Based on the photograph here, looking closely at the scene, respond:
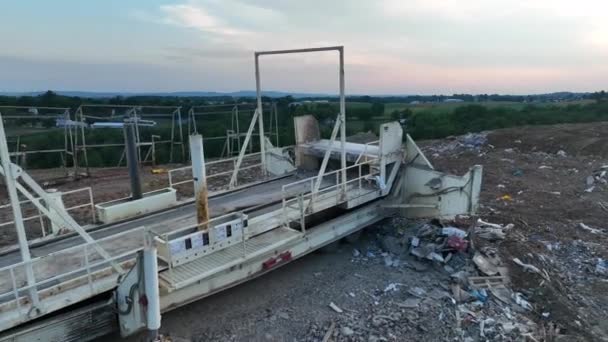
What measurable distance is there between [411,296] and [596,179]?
11613mm

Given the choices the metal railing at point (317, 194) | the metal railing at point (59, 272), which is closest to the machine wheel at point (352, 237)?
the metal railing at point (317, 194)

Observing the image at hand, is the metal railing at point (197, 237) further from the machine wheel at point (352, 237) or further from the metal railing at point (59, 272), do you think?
the machine wheel at point (352, 237)

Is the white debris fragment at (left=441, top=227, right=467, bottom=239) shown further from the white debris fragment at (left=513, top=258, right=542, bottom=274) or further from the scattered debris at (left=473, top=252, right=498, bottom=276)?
the white debris fragment at (left=513, top=258, right=542, bottom=274)

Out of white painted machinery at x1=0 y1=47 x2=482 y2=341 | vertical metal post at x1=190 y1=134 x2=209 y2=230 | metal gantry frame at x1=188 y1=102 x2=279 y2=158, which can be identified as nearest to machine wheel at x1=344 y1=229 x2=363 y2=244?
white painted machinery at x1=0 y1=47 x2=482 y2=341

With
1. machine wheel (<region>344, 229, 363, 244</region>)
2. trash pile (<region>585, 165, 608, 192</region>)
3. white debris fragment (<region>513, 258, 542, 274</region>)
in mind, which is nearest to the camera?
white debris fragment (<region>513, 258, 542, 274</region>)

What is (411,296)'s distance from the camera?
6.93 m

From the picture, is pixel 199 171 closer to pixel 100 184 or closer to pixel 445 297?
pixel 445 297

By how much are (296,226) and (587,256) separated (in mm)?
6118

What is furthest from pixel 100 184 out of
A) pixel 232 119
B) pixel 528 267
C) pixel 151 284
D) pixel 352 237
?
pixel 528 267

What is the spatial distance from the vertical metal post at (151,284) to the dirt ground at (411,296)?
1.28 m

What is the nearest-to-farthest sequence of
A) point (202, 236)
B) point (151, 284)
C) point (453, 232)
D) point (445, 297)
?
point (151, 284), point (202, 236), point (445, 297), point (453, 232)

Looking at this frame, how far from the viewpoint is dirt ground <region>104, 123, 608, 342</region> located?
6086 mm

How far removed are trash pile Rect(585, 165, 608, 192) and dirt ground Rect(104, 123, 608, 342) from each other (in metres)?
3.36

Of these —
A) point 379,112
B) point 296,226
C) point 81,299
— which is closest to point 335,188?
point 296,226
